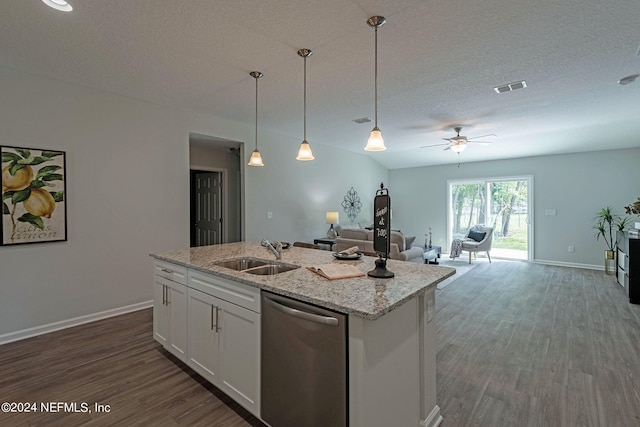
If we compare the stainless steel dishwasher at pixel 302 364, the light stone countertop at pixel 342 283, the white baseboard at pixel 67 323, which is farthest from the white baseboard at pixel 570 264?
the white baseboard at pixel 67 323

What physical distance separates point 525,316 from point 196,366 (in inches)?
144

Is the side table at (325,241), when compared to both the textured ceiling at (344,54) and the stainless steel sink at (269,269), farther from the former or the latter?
the stainless steel sink at (269,269)

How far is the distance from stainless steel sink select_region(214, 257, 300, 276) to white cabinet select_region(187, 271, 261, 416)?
294 mm

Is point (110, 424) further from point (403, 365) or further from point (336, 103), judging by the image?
point (336, 103)

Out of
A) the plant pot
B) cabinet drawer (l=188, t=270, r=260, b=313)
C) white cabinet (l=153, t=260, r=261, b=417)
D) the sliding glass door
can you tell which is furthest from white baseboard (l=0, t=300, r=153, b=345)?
the plant pot

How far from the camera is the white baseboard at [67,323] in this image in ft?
9.77

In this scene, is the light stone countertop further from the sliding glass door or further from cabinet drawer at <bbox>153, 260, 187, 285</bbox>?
the sliding glass door

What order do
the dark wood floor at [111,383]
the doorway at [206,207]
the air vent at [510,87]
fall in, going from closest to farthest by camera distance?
the dark wood floor at [111,383] → the air vent at [510,87] → the doorway at [206,207]

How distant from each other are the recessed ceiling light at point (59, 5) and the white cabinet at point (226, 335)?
1996 millimetres

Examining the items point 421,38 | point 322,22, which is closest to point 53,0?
point 322,22

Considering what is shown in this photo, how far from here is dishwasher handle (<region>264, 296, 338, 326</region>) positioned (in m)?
1.40

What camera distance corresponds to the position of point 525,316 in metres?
3.60

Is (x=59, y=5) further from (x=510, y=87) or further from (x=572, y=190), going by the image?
(x=572, y=190)

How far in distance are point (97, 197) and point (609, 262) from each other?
337 inches
